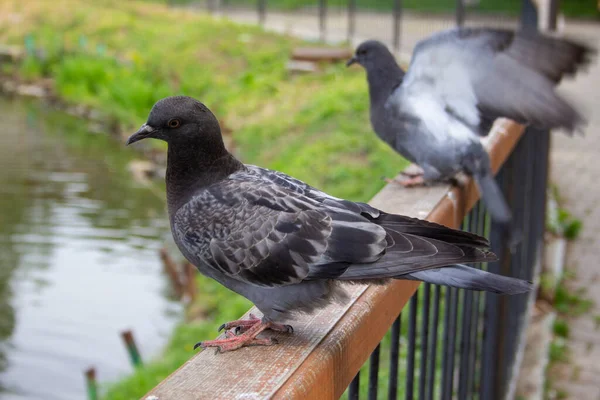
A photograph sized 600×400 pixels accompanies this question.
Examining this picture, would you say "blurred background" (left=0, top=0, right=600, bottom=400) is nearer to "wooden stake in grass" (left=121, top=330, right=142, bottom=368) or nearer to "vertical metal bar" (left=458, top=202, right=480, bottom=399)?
"wooden stake in grass" (left=121, top=330, right=142, bottom=368)

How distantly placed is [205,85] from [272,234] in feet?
40.0

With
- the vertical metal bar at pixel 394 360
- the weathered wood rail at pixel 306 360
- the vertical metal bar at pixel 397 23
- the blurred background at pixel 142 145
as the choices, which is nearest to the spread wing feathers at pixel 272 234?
the weathered wood rail at pixel 306 360

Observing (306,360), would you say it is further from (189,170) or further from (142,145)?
(142,145)

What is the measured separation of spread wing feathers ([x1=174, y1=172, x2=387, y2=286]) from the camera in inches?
76.0

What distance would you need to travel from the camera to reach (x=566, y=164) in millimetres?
9297

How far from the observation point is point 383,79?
3.93 m

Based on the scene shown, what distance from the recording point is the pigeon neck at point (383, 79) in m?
3.87

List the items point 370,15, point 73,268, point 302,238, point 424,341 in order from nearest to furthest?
1. point 302,238
2. point 424,341
3. point 73,268
4. point 370,15

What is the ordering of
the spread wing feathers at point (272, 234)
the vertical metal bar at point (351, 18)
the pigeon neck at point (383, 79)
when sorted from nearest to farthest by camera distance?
the spread wing feathers at point (272, 234) < the pigeon neck at point (383, 79) < the vertical metal bar at point (351, 18)

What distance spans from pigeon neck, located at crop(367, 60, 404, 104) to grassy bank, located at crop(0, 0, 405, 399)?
296 cm

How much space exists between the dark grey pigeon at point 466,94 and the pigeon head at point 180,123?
0.89 m

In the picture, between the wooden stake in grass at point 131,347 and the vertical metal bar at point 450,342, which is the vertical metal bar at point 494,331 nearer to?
the vertical metal bar at point 450,342

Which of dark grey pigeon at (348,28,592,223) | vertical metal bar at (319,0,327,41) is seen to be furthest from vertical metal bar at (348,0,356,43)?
dark grey pigeon at (348,28,592,223)

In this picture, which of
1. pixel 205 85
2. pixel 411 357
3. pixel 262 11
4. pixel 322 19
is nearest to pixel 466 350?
pixel 411 357
